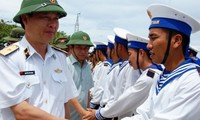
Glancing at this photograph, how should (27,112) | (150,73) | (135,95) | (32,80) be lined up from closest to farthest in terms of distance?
(27,112) < (32,80) < (150,73) < (135,95)

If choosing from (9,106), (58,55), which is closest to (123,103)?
(58,55)

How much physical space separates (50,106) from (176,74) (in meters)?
1.02

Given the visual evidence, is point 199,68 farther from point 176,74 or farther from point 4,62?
point 4,62

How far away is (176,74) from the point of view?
2615mm

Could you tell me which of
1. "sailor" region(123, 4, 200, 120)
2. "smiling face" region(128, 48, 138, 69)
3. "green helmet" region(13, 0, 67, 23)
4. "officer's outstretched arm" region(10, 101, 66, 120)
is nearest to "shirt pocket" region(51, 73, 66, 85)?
"officer's outstretched arm" region(10, 101, 66, 120)

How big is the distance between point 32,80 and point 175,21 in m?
1.25

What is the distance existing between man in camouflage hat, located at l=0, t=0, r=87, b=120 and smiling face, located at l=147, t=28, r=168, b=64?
76 centimetres

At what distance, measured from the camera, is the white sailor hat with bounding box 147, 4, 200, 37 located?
2.73m

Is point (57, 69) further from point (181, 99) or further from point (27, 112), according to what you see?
point (181, 99)

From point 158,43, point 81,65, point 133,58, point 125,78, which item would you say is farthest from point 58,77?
point 81,65

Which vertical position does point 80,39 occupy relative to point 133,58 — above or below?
below

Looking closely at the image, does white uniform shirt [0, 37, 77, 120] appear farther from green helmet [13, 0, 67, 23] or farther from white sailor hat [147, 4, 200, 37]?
white sailor hat [147, 4, 200, 37]

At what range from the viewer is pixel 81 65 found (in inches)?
212

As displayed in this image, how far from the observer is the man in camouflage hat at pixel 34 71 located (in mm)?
2393
